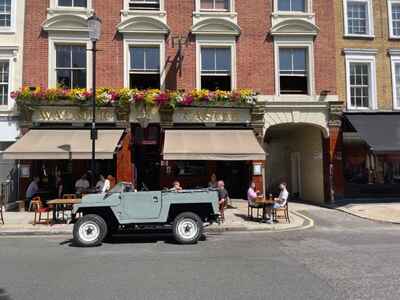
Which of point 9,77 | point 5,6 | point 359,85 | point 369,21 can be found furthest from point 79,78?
point 369,21

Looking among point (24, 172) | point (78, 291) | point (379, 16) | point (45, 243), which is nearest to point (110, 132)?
point (24, 172)

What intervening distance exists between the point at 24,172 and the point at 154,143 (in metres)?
5.38

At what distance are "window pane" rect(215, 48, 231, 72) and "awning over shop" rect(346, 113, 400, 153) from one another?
570cm

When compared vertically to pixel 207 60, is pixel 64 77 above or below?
below

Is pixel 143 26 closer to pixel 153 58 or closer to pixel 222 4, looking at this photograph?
pixel 153 58

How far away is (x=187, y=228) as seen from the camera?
35.6 ft

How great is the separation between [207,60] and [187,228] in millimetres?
9904

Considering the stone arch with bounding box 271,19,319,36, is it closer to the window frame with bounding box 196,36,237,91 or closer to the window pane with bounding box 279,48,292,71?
the window pane with bounding box 279,48,292,71

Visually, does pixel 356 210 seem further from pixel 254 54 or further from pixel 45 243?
pixel 45 243

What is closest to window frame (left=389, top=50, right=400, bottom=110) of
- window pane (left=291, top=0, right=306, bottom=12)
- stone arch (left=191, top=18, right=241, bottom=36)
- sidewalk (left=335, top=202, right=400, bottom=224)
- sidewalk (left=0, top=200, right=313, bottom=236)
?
window pane (left=291, top=0, right=306, bottom=12)

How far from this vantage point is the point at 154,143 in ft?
60.0

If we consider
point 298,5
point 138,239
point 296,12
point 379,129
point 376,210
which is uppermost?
point 298,5

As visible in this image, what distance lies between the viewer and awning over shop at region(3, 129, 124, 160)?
50.6 ft

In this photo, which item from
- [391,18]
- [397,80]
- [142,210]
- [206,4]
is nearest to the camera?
[142,210]
